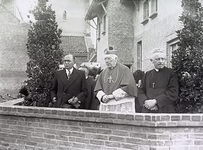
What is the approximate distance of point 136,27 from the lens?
52.4 ft

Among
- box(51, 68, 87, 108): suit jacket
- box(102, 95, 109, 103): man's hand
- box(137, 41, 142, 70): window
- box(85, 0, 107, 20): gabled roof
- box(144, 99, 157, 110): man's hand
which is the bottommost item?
box(144, 99, 157, 110): man's hand

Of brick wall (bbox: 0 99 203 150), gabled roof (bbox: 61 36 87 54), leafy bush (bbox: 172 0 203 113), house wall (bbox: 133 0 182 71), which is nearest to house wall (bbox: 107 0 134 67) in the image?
house wall (bbox: 133 0 182 71)

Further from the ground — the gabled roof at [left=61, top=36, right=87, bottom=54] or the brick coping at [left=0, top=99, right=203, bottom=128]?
the gabled roof at [left=61, top=36, right=87, bottom=54]

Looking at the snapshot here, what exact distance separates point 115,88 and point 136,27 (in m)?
10.7

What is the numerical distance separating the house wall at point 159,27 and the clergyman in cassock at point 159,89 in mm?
4498

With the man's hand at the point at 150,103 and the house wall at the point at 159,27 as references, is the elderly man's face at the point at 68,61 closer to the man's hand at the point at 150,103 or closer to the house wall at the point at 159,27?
the man's hand at the point at 150,103

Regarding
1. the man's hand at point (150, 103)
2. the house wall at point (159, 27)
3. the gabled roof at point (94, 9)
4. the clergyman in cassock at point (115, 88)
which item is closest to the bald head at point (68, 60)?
the clergyman in cassock at point (115, 88)

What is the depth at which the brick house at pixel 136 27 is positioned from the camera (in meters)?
11.1

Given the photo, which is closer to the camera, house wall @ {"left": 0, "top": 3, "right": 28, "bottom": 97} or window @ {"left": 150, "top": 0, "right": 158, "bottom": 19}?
window @ {"left": 150, "top": 0, "right": 158, "bottom": 19}

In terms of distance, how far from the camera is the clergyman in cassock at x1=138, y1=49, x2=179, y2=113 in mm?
5215

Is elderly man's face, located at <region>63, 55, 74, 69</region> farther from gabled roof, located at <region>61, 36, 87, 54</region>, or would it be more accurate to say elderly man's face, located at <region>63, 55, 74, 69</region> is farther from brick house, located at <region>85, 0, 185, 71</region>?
gabled roof, located at <region>61, 36, 87, 54</region>

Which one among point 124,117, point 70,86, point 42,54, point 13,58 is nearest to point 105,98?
point 124,117

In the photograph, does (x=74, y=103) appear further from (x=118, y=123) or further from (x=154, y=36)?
(x=154, y=36)

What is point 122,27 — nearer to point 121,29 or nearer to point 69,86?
point 121,29
